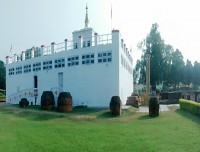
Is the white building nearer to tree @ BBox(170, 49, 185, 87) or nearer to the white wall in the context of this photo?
the white wall

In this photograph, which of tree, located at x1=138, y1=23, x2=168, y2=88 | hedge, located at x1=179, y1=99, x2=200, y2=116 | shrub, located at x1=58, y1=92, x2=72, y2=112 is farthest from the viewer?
tree, located at x1=138, y1=23, x2=168, y2=88

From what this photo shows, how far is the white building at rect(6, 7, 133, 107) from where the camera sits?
19609 mm

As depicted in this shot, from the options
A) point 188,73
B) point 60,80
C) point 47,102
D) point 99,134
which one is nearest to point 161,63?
point 188,73

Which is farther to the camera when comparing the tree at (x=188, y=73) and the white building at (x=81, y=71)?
the tree at (x=188, y=73)

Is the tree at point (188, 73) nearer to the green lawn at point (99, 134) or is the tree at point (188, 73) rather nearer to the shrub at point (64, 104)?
the shrub at point (64, 104)

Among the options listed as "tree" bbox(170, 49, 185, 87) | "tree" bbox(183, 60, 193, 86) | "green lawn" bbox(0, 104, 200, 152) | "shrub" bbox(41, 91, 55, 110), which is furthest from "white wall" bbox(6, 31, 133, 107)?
"tree" bbox(183, 60, 193, 86)

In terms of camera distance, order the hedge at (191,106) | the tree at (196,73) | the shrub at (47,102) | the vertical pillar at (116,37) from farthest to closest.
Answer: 1. the tree at (196,73)
2. the shrub at (47,102)
3. the vertical pillar at (116,37)
4. the hedge at (191,106)

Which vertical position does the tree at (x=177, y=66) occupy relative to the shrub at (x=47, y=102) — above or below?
above

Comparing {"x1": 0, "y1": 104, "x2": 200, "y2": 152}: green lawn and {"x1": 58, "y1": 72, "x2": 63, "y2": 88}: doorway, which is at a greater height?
{"x1": 58, "y1": 72, "x2": 63, "y2": 88}: doorway

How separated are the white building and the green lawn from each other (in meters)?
4.77

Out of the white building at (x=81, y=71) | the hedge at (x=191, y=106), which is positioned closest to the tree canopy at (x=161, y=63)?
the white building at (x=81, y=71)

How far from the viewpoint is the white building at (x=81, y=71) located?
64.3 feet

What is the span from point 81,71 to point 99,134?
1017 cm

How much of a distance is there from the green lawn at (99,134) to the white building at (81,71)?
188 inches
